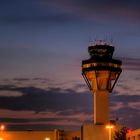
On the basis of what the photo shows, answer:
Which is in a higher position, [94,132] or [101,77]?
[101,77]

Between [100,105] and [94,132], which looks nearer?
[100,105]

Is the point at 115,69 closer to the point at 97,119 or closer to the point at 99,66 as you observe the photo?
the point at 99,66

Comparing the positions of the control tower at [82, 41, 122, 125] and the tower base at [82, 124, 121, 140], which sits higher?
the control tower at [82, 41, 122, 125]

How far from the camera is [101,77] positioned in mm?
184250

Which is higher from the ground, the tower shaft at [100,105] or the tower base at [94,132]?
the tower shaft at [100,105]

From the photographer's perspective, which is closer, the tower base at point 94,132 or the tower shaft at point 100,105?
the tower shaft at point 100,105

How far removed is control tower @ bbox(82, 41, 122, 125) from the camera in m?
183

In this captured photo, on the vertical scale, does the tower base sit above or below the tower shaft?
below

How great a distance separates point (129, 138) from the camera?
431 feet

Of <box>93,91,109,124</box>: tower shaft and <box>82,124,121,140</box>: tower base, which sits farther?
<box>82,124,121,140</box>: tower base

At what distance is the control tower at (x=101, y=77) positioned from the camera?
601 feet

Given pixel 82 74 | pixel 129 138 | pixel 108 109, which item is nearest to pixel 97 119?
pixel 108 109

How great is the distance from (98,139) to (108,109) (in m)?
12.7

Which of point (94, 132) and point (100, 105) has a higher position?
point (100, 105)
